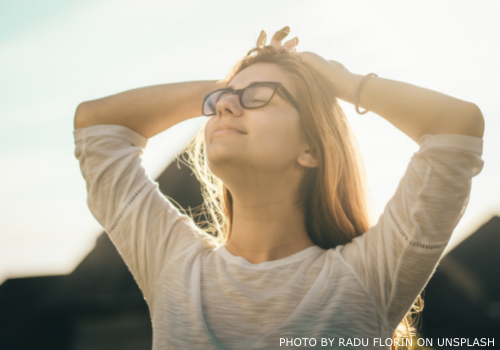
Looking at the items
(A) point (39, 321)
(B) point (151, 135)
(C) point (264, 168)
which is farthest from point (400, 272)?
(A) point (39, 321)

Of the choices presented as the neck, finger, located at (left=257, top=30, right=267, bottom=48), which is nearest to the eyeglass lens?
the neck

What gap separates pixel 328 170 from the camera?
7.55 feet

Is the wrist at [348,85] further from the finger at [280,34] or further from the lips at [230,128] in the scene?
the finger at [280,34]

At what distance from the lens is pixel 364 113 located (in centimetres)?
196

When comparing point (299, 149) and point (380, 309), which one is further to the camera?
point (299, 149)

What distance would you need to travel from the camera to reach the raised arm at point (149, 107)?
226 centimetres

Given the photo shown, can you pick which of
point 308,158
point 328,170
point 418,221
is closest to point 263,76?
point 308,158

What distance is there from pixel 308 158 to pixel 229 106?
58 cm

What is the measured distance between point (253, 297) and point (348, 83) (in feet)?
3.87

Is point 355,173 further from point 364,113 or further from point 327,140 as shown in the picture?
point 364,113

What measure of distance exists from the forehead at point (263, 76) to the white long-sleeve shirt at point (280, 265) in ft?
2.33

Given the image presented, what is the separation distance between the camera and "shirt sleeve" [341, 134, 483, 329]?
1.60 meters

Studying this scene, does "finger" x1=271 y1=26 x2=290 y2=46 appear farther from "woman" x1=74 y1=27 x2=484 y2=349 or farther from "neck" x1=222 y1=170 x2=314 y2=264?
"neck" x1=222 y1=170 x2=314 y2=264

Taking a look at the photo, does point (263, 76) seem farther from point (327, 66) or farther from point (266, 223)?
point (266, 223)
